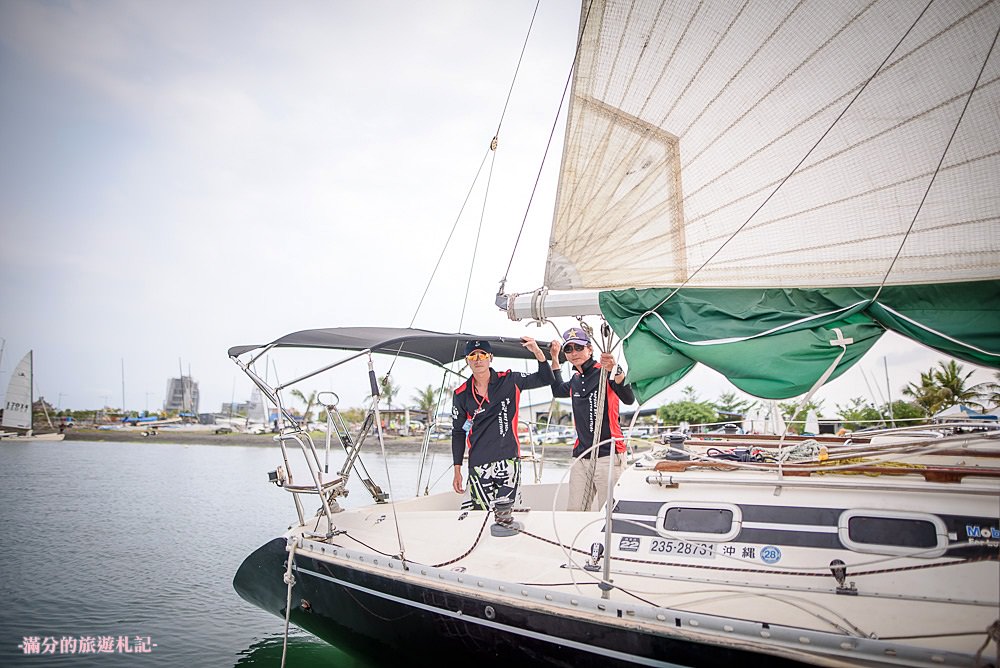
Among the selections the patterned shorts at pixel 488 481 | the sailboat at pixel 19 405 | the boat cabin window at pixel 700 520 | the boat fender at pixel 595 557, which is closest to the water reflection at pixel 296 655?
the patterned shorts at pixel 488 481

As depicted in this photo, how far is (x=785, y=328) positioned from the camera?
324 cm

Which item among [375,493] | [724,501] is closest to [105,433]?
[375,493]

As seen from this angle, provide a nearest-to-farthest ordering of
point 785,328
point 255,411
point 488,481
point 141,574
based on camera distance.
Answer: point 785,328 < point 488,481 < point 141,574 < point 255,411

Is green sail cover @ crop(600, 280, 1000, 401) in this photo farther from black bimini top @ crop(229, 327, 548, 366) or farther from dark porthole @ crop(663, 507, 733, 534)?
black bimini top @ crop(229, 327, 548, 366)

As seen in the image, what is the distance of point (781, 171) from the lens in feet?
12.1

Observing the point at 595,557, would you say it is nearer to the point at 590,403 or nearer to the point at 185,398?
the point at 590,403

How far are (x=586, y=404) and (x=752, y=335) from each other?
1624 mm

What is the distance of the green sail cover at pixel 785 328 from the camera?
3045 mm

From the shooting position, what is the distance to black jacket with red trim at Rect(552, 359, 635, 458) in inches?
178

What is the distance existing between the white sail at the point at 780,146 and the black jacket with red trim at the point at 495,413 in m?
0.98

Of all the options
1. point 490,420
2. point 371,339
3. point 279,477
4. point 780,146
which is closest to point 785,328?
point 780,146

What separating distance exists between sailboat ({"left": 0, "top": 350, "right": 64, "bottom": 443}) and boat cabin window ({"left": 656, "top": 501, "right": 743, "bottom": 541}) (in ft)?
169

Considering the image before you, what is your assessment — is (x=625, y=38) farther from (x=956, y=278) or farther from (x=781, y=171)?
(x=956, y=278)

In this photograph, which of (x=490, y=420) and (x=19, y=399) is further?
(x=19, y=399)
